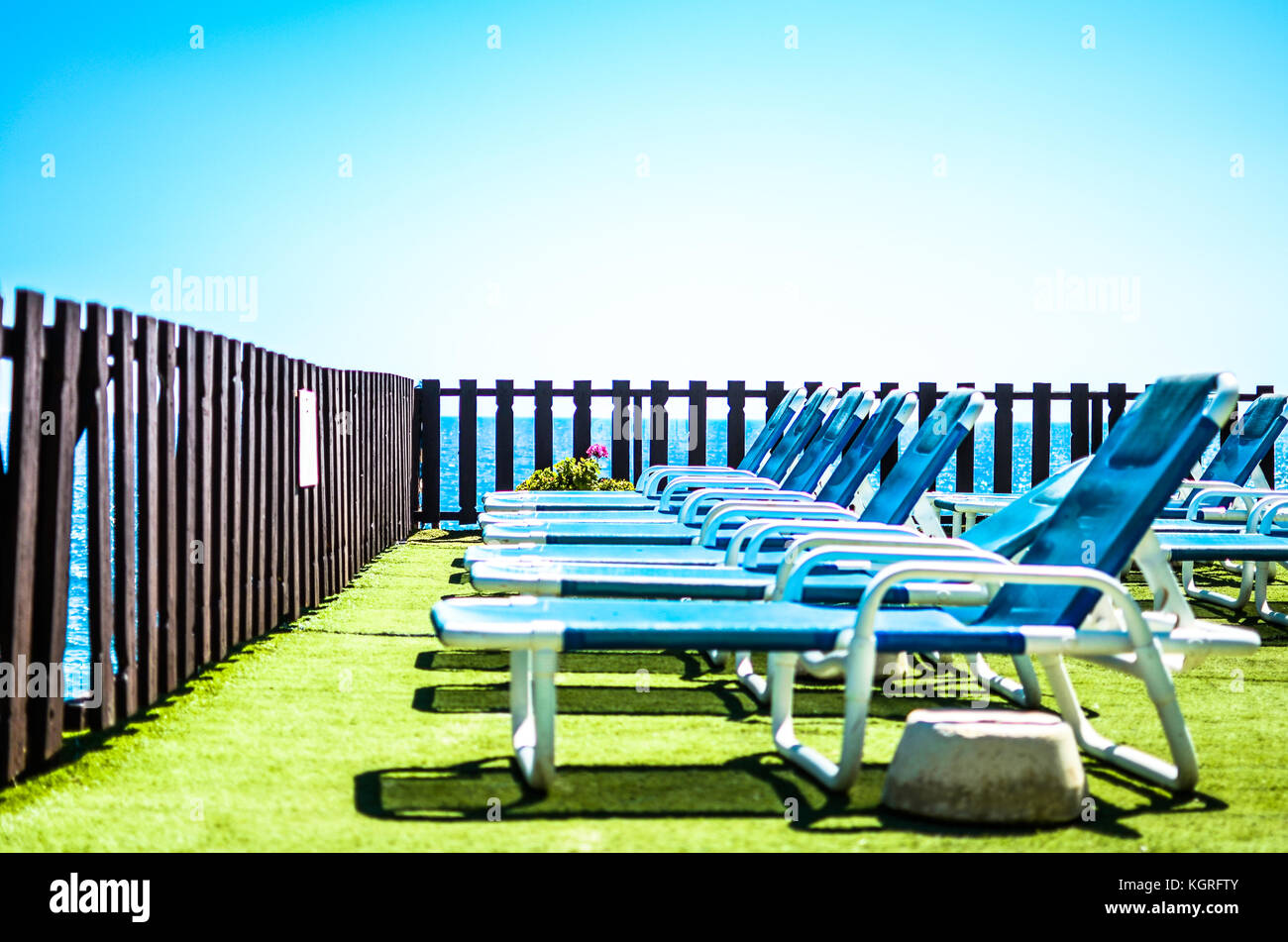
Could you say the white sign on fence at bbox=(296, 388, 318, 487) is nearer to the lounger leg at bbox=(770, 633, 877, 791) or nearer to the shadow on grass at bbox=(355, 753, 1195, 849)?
the shadow on grass at bbox=(355, 753, 1195, 849)

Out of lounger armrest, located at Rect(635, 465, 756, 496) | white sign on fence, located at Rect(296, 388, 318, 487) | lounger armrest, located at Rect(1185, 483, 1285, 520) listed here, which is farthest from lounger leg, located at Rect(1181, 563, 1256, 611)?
white sign on fence, located at Rect(296, 388, 318, 487)

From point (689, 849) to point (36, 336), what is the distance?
2432 millimetres

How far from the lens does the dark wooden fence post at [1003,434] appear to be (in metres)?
14.7

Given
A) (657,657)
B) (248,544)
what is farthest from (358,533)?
(657,657)

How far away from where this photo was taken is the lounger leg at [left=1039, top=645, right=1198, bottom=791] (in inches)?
145

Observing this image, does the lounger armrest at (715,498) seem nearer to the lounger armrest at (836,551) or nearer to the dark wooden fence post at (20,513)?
the lounger armrest at (836,551)

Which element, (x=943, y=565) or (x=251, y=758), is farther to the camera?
(x=251, y=758)

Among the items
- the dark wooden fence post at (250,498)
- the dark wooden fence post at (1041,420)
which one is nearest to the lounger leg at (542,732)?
the dark wooden fence post at (250,498)

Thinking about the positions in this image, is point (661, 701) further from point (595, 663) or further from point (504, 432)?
point (504, 432)

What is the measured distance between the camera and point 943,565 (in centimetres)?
365

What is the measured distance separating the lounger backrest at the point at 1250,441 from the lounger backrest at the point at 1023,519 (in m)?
4.32

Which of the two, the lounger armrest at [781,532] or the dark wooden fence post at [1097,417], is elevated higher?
the dark wooden fence post at [1097,417]
